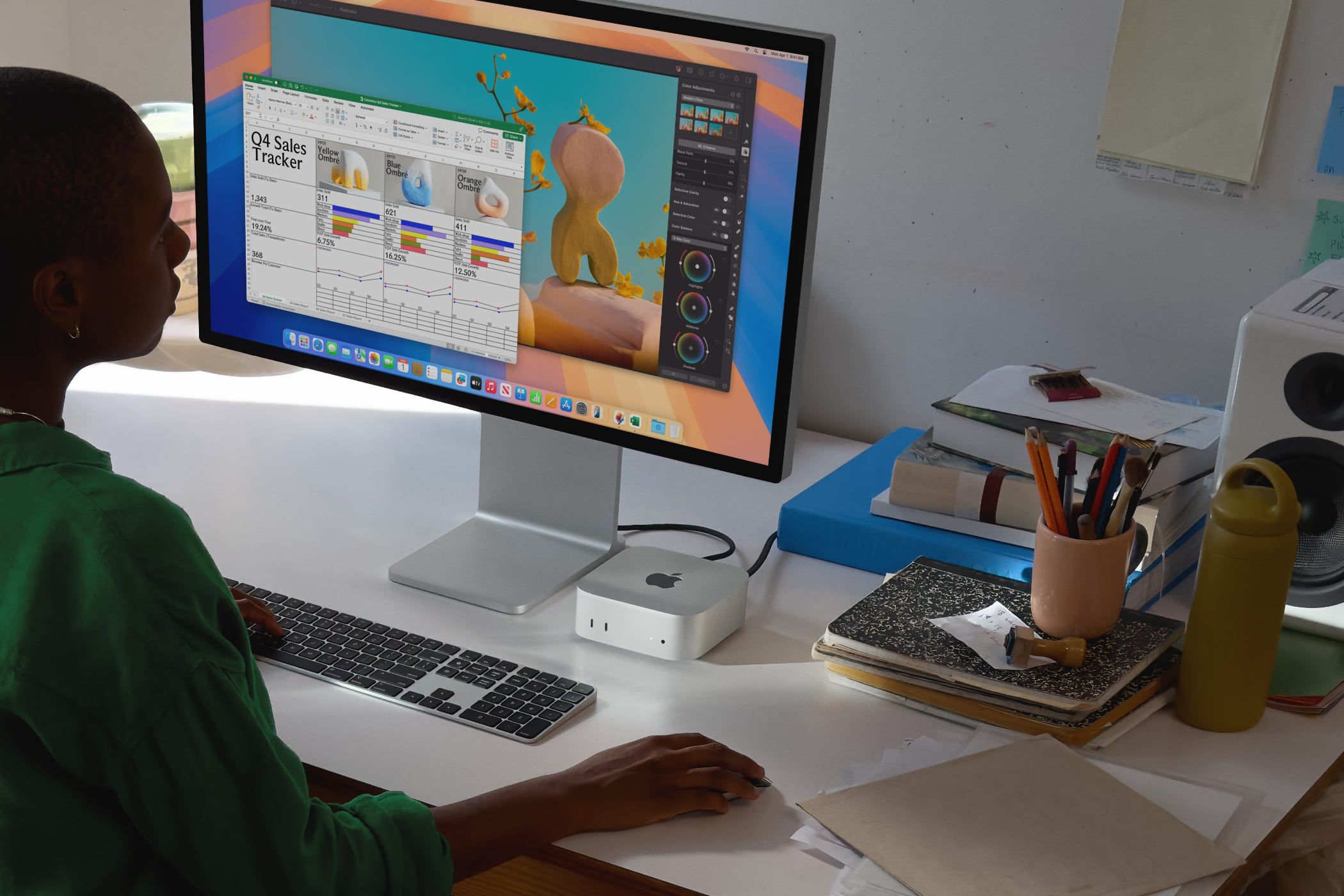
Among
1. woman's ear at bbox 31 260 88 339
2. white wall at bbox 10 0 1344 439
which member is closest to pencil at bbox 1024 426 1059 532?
white wall at bbox 10 0 1344 439

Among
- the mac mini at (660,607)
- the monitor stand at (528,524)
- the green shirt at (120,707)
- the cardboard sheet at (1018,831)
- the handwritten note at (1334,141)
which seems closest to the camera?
the green shirt at (120,707)

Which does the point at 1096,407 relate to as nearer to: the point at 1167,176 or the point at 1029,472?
the point at 1029,472

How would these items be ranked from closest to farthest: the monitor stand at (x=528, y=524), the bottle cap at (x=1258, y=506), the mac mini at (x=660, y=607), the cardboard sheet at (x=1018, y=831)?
the cardboard sheet at (x=1018, y=831), the bottle cap at (x=1258, y=506), the mac mini at (x=660, y=607), the monitor stand at (x=528, y=524)

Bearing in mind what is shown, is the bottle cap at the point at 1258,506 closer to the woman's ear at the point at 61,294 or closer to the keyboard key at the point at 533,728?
the keyboard key at the point at 533,728

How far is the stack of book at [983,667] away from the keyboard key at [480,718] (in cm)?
27

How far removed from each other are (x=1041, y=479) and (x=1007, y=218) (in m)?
0.53

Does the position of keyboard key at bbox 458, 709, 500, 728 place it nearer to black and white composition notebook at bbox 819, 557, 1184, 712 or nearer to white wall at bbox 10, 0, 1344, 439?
black and white composition notebook at bbox 819, 557, 1184, 712

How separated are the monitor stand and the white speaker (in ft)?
1.77

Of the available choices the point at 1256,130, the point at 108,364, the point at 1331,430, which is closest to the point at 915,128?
the point at 1256,130

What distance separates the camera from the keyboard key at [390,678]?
3.48ft

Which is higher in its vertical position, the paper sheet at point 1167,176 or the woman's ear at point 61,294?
the paper sheet at point 1167,176

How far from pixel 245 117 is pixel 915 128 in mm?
718

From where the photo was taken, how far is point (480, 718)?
3.35ft

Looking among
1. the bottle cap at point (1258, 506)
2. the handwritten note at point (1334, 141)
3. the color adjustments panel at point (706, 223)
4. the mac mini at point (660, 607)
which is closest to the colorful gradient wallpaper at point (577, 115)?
the color adjustments panel at point (706, 223)
